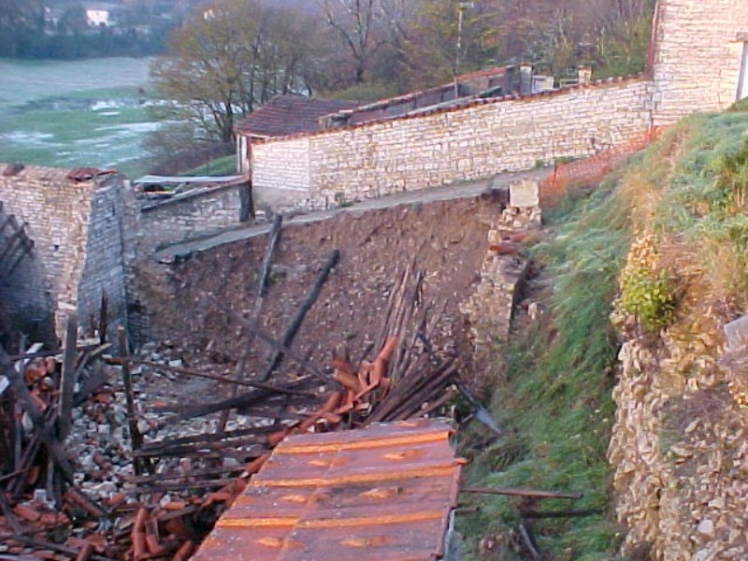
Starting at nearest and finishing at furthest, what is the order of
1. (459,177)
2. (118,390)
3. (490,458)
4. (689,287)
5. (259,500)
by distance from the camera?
(259,500)
(689,287)
(490,458)
(118,390)
(459,177)

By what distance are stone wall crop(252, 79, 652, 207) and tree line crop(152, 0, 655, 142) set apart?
8.43 meters

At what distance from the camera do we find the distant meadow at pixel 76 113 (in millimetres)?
28453

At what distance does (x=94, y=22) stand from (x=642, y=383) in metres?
45.7

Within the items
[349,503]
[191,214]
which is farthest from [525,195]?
[349,503]

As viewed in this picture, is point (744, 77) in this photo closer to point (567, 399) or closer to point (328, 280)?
point (328, 280)

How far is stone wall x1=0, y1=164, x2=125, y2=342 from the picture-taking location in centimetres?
1192

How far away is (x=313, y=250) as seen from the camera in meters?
12.2

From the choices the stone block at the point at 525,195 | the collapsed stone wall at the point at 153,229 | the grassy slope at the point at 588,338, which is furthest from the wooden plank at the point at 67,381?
the stone block at the point at 525,195

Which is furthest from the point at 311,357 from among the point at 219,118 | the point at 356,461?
the point at 219,118

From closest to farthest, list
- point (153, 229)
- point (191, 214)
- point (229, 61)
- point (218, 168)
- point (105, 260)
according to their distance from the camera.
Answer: point (105, 260) → point (153, 229) → point (191, 214) → point (218, 168) → point (229, 61)

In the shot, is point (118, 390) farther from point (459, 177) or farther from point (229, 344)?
point (459, 177)

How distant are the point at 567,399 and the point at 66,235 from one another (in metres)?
8.17

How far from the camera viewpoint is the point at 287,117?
1766cm

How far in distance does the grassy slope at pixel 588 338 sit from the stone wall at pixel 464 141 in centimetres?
379
